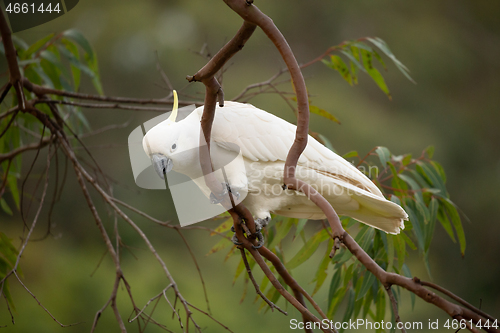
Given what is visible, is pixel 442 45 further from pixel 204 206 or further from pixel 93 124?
pixel 204 206

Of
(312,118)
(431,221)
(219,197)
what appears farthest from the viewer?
(312,118)

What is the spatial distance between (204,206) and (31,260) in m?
2.77

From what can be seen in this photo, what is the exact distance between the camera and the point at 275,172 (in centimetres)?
105

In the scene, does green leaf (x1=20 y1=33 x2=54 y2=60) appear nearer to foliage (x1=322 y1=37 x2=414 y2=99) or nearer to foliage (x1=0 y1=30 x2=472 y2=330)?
foliage (x1=0 y1=30 x2=472 y2=330)

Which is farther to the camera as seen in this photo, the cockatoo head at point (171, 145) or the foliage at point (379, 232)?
the foliage at point (379, 232)

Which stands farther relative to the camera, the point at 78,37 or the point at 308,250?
the point at 78,37

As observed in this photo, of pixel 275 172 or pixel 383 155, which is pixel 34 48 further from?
pixel 383 155

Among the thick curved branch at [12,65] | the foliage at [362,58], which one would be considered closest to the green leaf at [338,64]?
the foliage at [362,58]

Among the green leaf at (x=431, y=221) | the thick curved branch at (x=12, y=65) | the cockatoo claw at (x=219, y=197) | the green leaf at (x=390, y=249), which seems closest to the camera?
the cockatoo claw at (x=219, y=197)

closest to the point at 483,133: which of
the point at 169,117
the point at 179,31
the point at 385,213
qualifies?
the point at 179,31

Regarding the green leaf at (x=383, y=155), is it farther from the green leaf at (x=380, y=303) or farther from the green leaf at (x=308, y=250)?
the green leaf at (x=380, y=303)

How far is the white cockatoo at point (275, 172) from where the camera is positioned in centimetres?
102

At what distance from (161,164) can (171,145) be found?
48mm

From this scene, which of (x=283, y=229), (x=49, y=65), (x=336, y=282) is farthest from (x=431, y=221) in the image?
(x=49, y=65)
